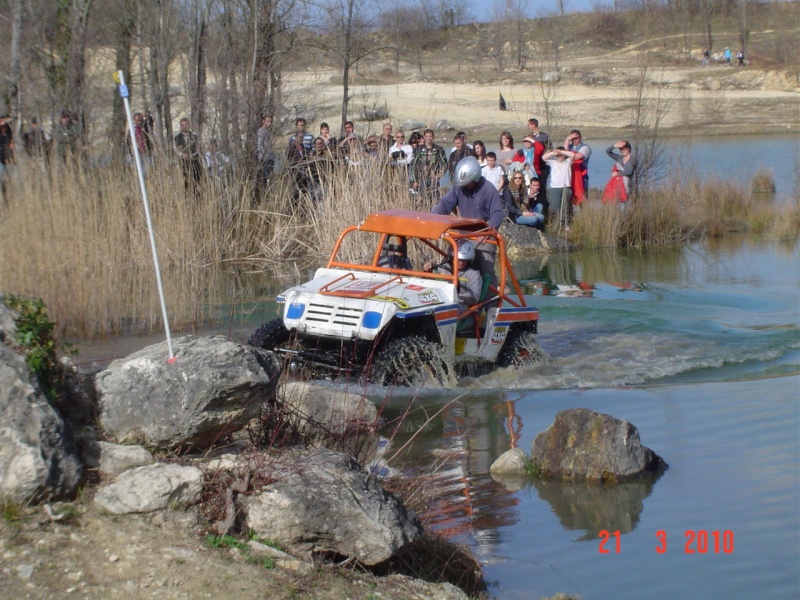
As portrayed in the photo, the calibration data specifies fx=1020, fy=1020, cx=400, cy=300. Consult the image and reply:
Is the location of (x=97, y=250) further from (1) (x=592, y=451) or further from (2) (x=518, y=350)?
(1) (x=592, y=451)

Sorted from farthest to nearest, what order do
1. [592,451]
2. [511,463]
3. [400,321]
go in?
[400,321] < [511,463] < [592,451]

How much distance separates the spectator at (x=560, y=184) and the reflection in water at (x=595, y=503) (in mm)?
12900

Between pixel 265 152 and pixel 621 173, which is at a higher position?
pixel 265 152

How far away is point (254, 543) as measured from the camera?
4.68m

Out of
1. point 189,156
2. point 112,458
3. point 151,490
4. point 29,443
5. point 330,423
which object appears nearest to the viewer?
point 29,443

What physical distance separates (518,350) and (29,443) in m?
7.38

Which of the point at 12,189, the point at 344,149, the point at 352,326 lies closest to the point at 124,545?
the point at 352,326

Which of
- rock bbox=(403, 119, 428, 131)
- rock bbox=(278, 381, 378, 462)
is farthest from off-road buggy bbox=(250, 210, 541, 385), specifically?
rock bbox=(403, 119, 428, 131)

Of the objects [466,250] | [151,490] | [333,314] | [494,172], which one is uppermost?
[494,172]

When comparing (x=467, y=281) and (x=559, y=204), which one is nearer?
(x=467, y=281)

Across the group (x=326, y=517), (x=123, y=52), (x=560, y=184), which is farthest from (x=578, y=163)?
(x=326, y=517)

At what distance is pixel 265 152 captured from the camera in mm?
17562

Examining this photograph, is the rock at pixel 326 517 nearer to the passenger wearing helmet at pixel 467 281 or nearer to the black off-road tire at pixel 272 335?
the black off-road tire at pixel 272 335

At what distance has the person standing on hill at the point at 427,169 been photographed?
1627 centimetres
